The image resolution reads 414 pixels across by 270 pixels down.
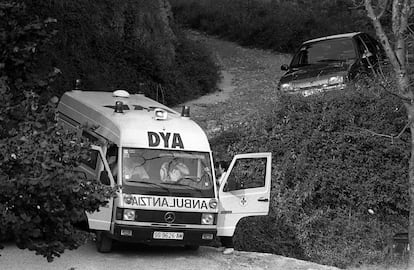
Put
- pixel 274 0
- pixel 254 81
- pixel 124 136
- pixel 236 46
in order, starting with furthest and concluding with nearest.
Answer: pixel 274 0
pixel 236 46
pixel 254 81
pixel 124 136

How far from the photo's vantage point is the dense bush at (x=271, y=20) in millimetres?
32469

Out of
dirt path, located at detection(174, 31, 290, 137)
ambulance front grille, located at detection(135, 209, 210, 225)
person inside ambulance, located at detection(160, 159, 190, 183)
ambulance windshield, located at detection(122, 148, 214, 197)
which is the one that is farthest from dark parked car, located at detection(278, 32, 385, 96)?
ambulance front grille, located at detection(135, 209, 210, 225)

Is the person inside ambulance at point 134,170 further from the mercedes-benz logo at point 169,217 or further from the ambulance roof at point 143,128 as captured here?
the mercedes-benz logo at point 169,217

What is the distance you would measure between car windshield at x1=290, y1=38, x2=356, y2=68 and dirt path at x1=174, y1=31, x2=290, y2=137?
172 centimetres

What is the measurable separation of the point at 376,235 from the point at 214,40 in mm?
23491

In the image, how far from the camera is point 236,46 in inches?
1315

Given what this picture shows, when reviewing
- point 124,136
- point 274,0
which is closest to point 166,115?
point 124,136

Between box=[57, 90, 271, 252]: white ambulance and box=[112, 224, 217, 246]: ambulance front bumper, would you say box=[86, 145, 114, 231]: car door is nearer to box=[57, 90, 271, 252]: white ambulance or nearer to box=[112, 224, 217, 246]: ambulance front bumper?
box=[57, 90, 271, 252]: white ambulance

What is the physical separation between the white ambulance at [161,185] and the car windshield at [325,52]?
694 centimetres

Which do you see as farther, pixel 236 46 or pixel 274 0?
pixel 274 0

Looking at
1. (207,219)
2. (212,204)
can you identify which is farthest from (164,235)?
(212,204)

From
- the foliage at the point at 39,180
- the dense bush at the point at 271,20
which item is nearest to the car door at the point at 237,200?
the foliage at the point at 39,180

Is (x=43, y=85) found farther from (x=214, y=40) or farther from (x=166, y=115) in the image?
(x=214, y=40)

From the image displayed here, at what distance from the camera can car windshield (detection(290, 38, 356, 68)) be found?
16.8m
